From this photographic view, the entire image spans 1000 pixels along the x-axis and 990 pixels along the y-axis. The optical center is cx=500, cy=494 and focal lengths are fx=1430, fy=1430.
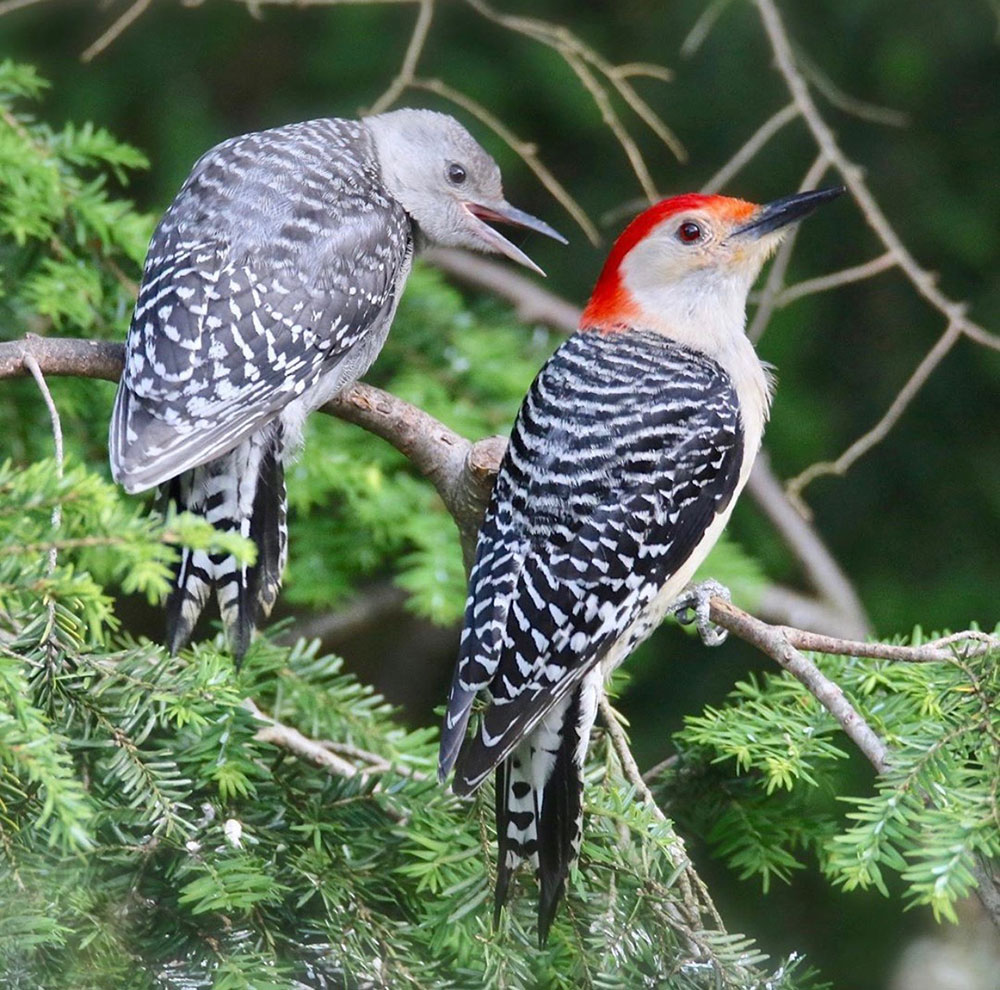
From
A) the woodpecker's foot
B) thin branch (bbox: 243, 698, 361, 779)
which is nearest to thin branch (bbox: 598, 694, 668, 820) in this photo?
the woodpecker's foot

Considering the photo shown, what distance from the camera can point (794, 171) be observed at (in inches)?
173

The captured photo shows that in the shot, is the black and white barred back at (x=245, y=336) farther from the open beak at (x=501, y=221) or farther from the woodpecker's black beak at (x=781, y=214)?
the woodpecker's black beak at (x=781, y=214)

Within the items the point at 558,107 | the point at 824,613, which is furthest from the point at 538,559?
the point at 558,107

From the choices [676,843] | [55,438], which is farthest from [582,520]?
[55,438]

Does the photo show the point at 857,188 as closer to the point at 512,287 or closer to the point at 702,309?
the point at 702,309

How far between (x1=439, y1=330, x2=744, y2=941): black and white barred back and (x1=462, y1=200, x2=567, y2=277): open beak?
1.52ft

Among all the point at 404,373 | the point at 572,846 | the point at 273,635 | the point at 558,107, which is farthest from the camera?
the point at 558,107

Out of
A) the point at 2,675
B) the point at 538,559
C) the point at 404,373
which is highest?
the point at 2,675

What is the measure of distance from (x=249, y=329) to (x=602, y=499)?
2.47 feet

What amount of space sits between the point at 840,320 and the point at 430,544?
1.83 meters

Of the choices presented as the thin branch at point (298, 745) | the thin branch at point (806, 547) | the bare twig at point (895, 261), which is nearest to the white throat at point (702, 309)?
the bare twig at point (895, 261)

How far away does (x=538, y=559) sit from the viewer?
262cm

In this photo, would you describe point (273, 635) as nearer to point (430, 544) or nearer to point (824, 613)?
point (430, 544)

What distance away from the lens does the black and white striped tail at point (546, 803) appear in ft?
7.07
